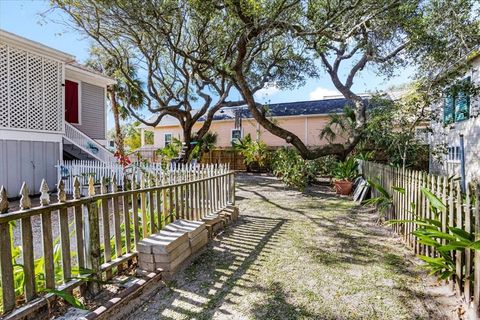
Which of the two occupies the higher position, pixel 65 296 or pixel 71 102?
pixel 71 102

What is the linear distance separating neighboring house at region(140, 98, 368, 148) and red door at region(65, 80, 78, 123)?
8.28 metres

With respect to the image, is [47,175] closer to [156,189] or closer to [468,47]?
[156,189]

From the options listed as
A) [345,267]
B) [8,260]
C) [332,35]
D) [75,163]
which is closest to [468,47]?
[332,35]

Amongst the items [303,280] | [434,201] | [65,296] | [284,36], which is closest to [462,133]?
[284,36]

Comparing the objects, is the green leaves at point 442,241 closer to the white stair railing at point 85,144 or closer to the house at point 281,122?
the white stair railing at point 85,144

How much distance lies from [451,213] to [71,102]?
581 inches

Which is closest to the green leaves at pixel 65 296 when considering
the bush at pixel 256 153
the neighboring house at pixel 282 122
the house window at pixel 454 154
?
the house window at pixel 454 154

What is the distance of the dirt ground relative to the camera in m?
3.01

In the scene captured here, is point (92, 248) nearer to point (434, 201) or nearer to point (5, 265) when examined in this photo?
point (5, 265)

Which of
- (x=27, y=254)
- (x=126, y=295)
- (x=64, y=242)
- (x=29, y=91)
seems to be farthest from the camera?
(x=29, y=91)

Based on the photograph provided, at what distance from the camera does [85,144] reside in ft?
41.8

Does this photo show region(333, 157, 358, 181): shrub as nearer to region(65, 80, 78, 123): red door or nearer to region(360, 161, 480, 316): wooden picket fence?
region(360, 161, 480, 316): wooden picket fence

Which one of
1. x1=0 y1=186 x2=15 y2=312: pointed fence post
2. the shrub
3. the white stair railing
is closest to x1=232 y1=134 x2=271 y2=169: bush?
the shrub

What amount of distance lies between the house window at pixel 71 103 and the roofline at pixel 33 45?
7.13 feet
